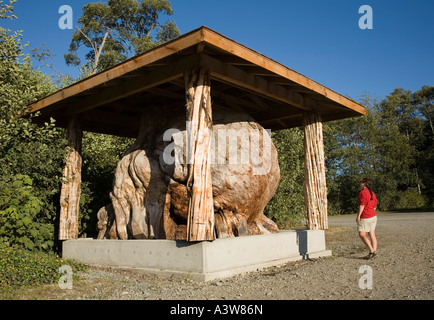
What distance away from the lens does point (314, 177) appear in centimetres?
900

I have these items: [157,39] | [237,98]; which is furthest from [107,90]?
[157,39]

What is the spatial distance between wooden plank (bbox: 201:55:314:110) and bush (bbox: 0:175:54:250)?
470 centimetres

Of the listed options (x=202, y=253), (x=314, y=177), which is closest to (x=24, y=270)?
(x=202, y=253)

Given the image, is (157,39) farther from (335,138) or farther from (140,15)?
(335,138)

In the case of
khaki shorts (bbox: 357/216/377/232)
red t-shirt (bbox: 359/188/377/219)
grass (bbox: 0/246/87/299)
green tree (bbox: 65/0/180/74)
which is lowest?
grass (bbox: 0/246/87/299)

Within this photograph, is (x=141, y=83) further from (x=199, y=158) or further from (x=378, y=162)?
(x=378, y=162)

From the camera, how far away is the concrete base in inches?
238

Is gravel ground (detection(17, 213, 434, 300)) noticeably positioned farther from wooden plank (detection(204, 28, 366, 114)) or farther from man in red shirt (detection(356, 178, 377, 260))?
wooden plank (detection(204, 28, 366, 114))

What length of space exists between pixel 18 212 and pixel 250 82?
5.43 metres

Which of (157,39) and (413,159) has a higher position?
(157,39)

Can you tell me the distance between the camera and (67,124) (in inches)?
396

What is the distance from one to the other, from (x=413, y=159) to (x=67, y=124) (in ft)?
115

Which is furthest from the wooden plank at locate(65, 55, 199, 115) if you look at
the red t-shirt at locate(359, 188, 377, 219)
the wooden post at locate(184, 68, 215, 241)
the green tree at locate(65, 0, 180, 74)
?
the green tree at locate(65, 0, 180, 74)
